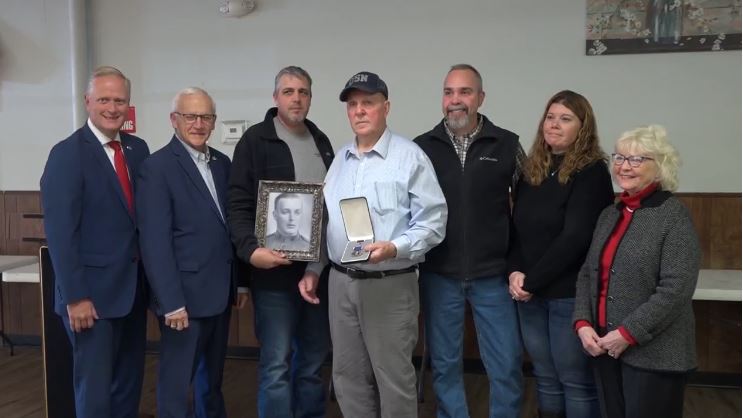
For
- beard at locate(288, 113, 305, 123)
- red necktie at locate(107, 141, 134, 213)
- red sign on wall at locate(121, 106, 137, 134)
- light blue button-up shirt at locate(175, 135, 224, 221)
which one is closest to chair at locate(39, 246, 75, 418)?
red necktie at locate(107, 141, 134, 213)

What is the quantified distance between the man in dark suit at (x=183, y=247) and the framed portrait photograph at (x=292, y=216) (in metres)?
0.23

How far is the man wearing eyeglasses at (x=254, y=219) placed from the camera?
96.6 inches

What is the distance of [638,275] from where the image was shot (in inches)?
75.4

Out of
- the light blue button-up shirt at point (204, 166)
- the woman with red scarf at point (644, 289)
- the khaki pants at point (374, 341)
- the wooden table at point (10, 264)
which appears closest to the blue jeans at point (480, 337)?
the khaki pants at point (374, 341)

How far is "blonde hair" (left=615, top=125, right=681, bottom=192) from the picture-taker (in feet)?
6.39

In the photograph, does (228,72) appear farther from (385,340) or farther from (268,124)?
(385,340)

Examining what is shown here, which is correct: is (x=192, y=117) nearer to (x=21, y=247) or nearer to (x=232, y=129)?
(x=232, y=129)

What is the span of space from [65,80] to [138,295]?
263cm

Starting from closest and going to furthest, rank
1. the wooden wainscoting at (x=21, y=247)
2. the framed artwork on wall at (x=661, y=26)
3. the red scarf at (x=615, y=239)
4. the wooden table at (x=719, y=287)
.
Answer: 1. the red scarf at (x=615, y=239)
2. the wooden table at (x=719, y=287)
3. the framed artwork on wall at (x=661, y=26)
4. the wooden wainscoting at (x=21, y=247)

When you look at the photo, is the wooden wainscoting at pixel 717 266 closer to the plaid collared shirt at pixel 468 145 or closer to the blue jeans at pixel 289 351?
the blue jeans at pixel 289 351

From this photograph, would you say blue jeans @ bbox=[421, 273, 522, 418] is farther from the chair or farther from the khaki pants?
the chair

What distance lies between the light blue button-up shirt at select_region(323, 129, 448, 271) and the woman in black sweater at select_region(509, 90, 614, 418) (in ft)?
1.24

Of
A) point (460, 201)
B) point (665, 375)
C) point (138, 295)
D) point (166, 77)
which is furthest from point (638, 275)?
point (166, 77)

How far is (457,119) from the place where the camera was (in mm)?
2436
